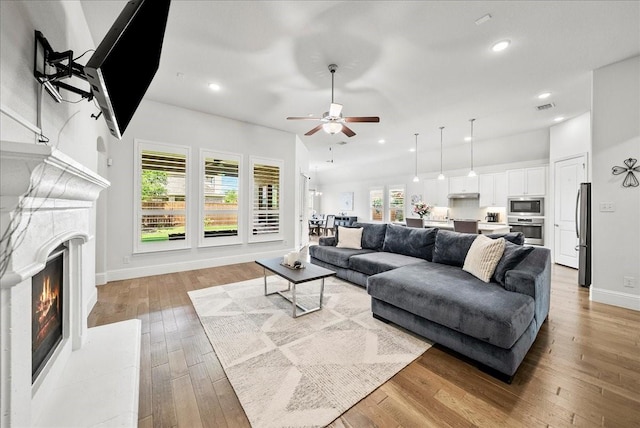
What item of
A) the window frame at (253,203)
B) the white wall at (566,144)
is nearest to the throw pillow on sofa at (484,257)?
the white wall at (566,144)

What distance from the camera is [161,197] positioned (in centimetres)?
432

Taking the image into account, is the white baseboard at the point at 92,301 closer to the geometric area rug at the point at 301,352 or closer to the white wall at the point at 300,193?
the geometric area rug at the point at 301,352

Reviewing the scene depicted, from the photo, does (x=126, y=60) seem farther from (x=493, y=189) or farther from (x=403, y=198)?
(x=403, y=198)

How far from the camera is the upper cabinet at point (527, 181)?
18.7 feet

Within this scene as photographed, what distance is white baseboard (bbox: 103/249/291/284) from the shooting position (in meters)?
3.95

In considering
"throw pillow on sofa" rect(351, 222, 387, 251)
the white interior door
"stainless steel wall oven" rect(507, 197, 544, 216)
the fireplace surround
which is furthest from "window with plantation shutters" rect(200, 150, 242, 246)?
the white interior door

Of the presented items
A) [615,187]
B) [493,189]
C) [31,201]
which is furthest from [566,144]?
[31,201]

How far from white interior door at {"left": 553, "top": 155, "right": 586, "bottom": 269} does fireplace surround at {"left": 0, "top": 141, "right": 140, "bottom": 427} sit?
701cm

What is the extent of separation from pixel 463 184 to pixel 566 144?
2.34m

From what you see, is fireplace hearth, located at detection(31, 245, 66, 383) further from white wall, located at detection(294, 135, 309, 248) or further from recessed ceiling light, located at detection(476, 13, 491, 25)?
white wall, located at detection(294, 135, 309, 248)

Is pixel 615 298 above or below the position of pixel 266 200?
below

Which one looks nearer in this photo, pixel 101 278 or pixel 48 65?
pixel 48 65

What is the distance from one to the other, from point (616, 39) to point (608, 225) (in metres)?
2.16

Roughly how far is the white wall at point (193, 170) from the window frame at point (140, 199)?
0.19 feet
